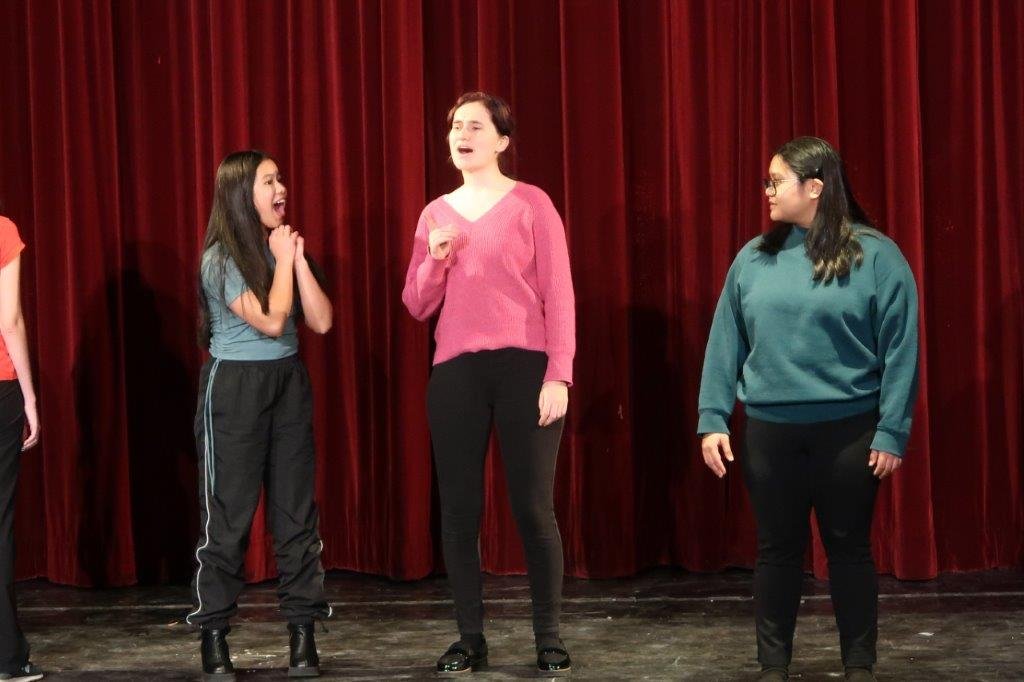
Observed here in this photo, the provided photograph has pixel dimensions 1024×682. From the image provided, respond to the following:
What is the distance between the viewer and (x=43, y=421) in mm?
4527

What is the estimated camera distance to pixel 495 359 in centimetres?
313

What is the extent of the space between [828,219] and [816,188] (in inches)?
3.4

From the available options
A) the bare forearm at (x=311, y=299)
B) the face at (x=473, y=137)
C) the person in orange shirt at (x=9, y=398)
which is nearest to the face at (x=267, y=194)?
the bare forearm at (x=311, y=299)

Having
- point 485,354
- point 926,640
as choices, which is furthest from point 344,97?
point 926,640

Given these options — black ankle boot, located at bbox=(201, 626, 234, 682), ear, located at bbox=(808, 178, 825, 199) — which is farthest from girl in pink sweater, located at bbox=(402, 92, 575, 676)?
ear, located at bbox=(808, 178, 825, 199)

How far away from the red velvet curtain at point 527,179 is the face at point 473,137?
1.15 metres

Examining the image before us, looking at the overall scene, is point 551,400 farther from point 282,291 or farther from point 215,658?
point 215,658

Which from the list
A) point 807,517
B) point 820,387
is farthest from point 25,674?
point 820,387

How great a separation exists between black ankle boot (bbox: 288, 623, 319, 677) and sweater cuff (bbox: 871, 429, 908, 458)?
60.2 inches

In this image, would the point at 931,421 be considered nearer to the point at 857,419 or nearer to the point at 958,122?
the point at 958,122

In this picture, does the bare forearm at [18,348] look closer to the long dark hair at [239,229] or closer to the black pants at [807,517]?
the long dark hair at [239,229]

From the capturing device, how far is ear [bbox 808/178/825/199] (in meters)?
2.89

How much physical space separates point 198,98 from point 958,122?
2.69 meters

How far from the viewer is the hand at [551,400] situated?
309cm
